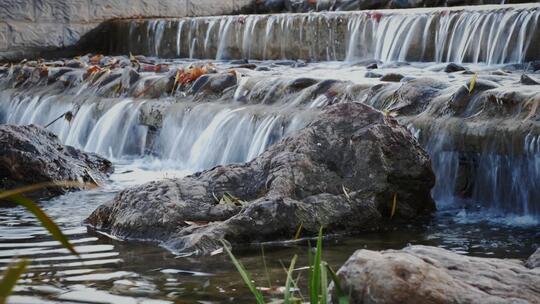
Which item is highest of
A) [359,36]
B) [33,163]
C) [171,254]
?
[359,36]

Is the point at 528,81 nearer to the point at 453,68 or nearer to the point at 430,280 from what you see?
the point at 453,68

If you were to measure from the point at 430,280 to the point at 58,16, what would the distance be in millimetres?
13812

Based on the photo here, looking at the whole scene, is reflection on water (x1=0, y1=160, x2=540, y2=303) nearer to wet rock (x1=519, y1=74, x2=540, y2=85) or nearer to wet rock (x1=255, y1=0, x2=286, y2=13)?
wet rock (x1=519, y1=74, x2=540, y2=85)

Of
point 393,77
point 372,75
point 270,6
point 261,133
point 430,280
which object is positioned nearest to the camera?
point 430,280

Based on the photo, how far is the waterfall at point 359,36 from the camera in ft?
32.1

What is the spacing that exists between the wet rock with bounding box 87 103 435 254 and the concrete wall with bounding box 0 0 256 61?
10.3 meters

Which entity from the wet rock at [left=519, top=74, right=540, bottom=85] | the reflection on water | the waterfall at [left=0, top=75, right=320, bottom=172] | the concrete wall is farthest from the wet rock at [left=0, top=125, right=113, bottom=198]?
the concrete wall

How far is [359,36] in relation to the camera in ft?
38.7

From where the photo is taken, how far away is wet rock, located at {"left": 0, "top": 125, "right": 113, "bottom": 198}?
683 cm

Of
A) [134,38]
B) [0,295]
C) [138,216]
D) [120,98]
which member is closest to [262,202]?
[138,216]

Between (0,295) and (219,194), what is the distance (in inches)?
160

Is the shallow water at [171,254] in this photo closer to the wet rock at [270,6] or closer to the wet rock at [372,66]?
the wet rock at [372,66]

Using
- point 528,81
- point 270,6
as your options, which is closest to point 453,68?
point 528,81

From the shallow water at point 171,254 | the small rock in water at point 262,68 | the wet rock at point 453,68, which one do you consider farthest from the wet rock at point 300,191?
the small rock in water at point 262,68
